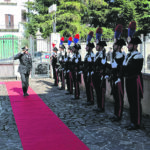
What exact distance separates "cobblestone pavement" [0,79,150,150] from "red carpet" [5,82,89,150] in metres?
0.14

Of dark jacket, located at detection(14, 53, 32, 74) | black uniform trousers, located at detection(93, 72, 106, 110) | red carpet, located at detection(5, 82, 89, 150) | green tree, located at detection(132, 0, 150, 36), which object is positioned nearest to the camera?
red carpet, located at detection(5, 82, 89, 150)

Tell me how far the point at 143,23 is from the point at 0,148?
27841 mm

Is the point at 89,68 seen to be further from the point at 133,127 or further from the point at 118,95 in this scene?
→ the point at 133,127

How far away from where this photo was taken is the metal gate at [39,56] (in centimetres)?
1608

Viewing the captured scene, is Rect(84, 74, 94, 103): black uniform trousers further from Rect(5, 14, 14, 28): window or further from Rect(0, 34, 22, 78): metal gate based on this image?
Rect(5, 14, 14, 28): window

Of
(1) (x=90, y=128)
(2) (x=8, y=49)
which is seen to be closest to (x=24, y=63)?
(1) (x=90, y=128)

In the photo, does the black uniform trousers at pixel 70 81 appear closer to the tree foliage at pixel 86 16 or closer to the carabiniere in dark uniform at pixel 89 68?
the carabiniere in dark uniform at pixel 89 68

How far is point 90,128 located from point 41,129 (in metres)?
→ 1.08

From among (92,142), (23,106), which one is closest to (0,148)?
(92,142)

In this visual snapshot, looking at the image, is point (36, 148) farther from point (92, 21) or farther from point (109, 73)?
point (92, 21)

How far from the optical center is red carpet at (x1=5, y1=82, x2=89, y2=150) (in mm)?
4754

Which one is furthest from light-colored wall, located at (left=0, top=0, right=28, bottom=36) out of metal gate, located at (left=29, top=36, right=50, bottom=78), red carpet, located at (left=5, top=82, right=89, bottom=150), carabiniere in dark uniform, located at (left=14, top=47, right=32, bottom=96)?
red carpet, located at (left=5, top=82, right=89, bottom=150)

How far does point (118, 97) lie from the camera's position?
6.17 meters

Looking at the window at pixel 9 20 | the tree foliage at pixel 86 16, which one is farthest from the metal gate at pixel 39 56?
the window at pixel 9 20
